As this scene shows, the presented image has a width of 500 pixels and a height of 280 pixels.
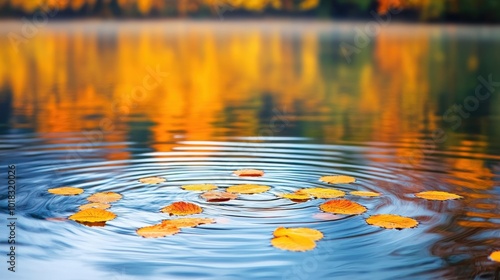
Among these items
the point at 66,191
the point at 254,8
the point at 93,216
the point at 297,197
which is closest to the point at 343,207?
the point at 297,197

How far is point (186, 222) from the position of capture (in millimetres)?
4387

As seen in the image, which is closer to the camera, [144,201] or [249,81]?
[144,201]

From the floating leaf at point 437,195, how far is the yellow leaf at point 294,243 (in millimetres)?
1257

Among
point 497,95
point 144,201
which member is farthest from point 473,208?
point 497,95

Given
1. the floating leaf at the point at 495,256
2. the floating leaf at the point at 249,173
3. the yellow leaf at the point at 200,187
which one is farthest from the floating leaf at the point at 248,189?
the floating leaf at the point at 495,256

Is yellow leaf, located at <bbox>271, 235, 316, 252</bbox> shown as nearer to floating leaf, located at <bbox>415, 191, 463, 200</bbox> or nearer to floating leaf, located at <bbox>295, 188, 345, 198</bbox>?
floating leaf, located at <bbox>295, 188, 345, 198</bbox>

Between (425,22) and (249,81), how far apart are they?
32934 mm

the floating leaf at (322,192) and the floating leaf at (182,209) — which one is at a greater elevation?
the floating leaf at (322,192)

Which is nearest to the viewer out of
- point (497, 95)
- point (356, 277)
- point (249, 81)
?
point (356, 277)

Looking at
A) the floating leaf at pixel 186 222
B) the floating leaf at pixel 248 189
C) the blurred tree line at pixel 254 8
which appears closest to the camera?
the floating leaf at pixel 186 222

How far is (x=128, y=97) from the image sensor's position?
12312 millimetres

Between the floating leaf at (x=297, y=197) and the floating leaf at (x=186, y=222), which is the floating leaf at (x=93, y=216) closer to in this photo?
the floating leaf at (x=186, y=222)

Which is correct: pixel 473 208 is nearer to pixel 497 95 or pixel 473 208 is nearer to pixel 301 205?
pixel 301 205

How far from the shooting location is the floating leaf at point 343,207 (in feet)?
15.1
